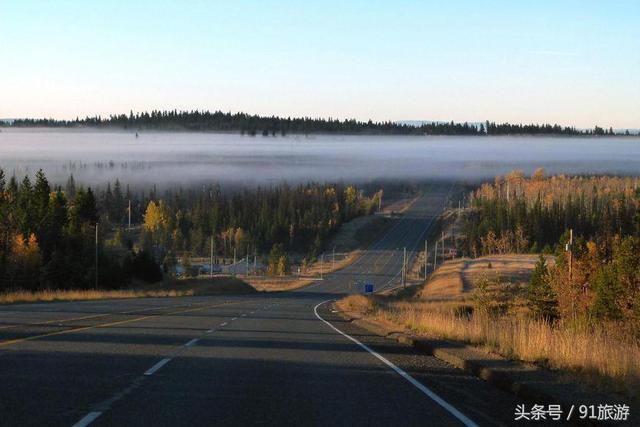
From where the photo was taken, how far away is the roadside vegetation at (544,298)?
1290cm

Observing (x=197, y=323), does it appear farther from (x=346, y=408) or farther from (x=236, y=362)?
(x=346, y=408)

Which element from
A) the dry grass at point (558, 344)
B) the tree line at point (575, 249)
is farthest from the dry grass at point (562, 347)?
the tree line at point (575, 249)

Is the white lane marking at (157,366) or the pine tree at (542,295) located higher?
the white lane marking at (157,366)

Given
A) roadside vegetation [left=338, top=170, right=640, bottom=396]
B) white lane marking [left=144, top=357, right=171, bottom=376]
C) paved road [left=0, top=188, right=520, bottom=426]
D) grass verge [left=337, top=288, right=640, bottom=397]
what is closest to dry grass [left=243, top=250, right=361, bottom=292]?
roadside vegetation [left=338, top=170, right=640, bottom=396]

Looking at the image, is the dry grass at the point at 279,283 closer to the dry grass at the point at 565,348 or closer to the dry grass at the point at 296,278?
the dry grass at the point at 296,278

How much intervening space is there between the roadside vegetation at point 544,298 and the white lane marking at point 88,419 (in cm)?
645

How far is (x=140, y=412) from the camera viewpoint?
9.25 m

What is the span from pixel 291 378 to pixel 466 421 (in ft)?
12.8

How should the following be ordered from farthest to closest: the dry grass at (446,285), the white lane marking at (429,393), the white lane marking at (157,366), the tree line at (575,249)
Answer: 1. the dry grass at (446,285)
2. the tree line at (575,249)
3. the white lane marking at (157,366)
4. the white lane marking at (429,393)

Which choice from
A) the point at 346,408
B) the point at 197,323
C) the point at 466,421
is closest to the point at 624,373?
the point at 466,421

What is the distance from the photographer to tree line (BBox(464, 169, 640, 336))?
207 ft

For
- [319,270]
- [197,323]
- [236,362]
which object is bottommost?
[319,270]

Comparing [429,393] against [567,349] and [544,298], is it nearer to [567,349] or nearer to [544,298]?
[567,349]

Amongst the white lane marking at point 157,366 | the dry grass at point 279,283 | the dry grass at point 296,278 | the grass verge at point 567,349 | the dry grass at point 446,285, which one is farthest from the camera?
the dry grass at point 296,278
